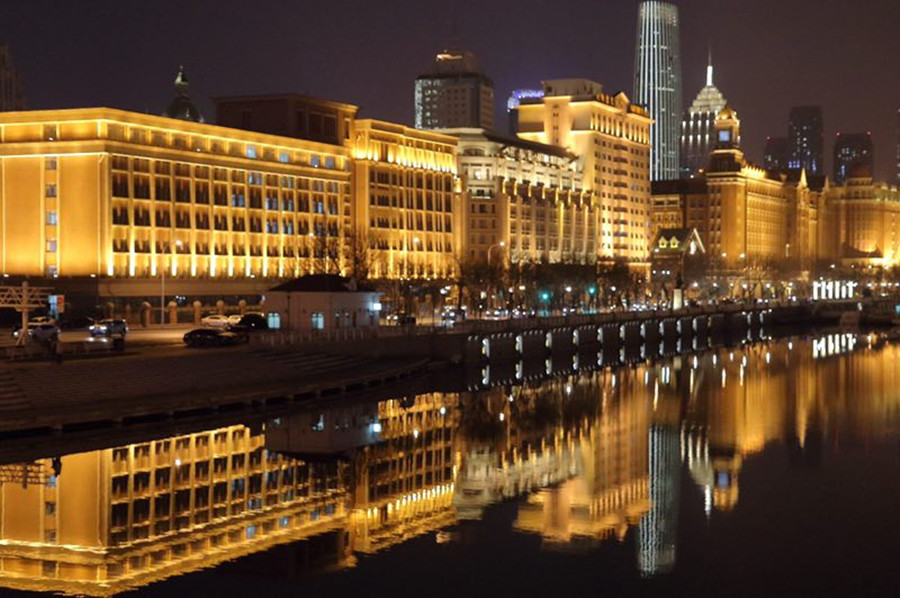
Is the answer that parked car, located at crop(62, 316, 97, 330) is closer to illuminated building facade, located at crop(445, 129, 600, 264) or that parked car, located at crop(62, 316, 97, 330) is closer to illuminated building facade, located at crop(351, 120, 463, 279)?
illuminated building facade, located at crop(351, 120, 463, 279)

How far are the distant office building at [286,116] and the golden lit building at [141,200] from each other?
751cm

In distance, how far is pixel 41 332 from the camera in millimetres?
76812

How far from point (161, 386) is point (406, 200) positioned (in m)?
95.3

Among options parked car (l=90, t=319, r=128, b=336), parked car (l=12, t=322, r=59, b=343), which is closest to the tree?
parked car (l=90, t=319, r=128, b=336)

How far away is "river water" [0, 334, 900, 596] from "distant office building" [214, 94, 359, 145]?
69789 mm

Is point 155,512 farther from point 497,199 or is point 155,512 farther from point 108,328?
point 497,199

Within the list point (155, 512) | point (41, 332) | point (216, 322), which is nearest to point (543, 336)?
point (216, 322)

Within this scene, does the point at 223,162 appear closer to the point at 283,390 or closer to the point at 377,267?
the point at 377,267

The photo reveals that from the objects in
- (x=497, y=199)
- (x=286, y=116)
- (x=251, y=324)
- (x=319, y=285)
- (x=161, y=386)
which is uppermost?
(x=286, y=116)

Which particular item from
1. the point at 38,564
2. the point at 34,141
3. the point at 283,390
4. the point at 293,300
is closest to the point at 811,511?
the point at 38,564

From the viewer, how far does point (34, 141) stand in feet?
348

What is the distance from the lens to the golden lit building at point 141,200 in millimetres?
105875

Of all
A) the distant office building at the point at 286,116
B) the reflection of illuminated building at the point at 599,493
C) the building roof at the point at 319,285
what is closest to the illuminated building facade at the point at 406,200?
the distant office building at the point at 286,116

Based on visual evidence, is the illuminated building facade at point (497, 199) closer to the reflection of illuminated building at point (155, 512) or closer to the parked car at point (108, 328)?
the parked car at point (108, 328)
